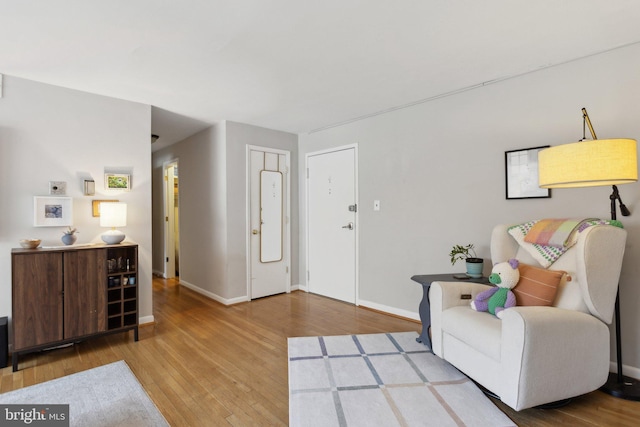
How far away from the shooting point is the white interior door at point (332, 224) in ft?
12.6

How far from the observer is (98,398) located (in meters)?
1.92

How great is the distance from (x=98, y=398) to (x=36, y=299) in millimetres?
1002

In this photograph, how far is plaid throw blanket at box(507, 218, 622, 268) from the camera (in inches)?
81.0

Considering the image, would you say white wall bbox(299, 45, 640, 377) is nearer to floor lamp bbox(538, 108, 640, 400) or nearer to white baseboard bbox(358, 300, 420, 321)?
white baseboard bbox(358, 300, 420, 321)

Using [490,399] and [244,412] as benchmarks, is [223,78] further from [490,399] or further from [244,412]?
[490,399]

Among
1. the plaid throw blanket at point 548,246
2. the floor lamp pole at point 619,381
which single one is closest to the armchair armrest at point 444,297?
the plaid throw blanket at point 548,246

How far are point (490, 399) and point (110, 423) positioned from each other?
7.24 ft

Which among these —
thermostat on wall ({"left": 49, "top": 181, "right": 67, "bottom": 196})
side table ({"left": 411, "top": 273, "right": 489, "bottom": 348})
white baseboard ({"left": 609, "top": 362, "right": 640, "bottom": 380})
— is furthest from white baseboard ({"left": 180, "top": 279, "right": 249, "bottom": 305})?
white baseboard ({"left": 609, "top": 362, "right": 640, "bottom": 380})

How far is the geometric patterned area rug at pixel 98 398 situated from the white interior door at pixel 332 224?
2415 millimetres

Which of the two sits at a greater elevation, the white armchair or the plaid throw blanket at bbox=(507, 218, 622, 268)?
the plaid throw blanket at bbox=(507, 218, 622, 268)

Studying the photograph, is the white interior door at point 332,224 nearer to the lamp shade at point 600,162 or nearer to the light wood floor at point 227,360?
the light wood floor at point 227,360

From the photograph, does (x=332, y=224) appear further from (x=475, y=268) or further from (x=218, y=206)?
(x=475, y=268)

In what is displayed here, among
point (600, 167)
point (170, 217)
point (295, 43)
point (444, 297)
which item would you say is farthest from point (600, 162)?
point (170, 217)

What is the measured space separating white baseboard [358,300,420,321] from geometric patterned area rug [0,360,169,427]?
238cm
